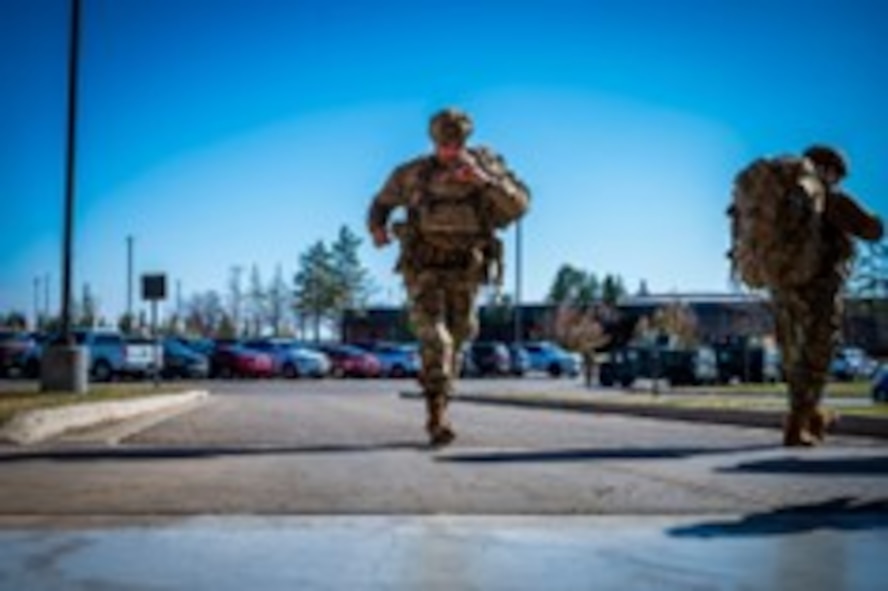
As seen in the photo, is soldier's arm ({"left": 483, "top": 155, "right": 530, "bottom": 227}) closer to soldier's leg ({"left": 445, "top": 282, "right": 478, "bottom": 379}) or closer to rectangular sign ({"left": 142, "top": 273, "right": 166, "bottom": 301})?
soldier's leg ({"left": 445, "top": 282, "right": 478, "bottom": 379})

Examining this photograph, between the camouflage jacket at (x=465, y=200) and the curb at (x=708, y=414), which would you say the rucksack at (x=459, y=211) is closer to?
the camouflage jacket at (x=465, y=200)

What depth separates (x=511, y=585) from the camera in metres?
3.52

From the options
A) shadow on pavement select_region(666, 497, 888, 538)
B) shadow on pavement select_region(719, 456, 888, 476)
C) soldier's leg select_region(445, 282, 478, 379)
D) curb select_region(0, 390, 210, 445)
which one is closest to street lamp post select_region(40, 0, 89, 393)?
curb select_region(0, 390, 210, 445)

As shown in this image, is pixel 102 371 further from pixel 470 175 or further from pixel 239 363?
pixel 470 175

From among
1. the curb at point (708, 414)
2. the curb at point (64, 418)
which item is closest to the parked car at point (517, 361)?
the curb at point (708, 414)

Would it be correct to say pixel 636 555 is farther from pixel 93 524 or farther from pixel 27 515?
pixel 27 515

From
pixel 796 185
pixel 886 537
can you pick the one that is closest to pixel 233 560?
pixel 886 537

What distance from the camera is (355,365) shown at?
56562 millimetres

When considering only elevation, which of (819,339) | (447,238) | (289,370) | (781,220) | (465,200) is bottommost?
(289,370)

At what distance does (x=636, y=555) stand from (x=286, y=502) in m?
1.84

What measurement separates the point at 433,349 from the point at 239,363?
4228 cm

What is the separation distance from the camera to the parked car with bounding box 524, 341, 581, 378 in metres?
63.3

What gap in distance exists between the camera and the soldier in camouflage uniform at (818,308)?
31.0ft

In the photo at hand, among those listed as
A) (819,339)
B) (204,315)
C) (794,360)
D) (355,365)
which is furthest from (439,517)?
(204,315)
